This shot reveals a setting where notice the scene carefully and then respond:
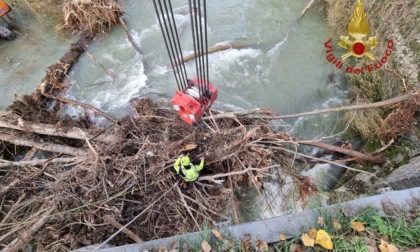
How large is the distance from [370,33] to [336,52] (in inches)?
38.5

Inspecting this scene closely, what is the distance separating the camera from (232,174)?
5.05 metres

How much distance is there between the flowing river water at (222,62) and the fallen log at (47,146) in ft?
4.44

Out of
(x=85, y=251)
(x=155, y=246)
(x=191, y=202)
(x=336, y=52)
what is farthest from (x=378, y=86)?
(x=85, y=251)

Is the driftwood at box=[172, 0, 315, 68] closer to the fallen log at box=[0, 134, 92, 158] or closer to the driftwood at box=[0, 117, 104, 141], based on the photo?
the driftwood at box=[0, 117, 104, 141]

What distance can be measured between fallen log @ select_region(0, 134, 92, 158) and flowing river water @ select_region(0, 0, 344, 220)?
4.44ft

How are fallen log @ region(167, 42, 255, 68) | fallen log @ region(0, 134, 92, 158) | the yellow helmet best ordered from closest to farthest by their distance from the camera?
1. the yellow helmet
2. fallen log @ region(0, 134, 92, 158)
3. fallen log @ region(167, 42, 255, 68)

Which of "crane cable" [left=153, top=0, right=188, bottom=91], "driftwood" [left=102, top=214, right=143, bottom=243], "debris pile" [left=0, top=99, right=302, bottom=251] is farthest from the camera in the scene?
"debris pile" [left=0, top=99, right=302, bottom=251]

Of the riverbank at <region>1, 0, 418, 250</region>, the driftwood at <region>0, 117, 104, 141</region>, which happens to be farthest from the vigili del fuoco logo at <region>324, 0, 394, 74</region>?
the driftwood at <region>0, 117, 104, 141</region>

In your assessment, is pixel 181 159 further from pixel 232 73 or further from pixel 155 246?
pixel 232 73

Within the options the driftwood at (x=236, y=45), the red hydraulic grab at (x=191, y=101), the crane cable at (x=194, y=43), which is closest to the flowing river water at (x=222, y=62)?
the driftwood at (x=236, y=45)

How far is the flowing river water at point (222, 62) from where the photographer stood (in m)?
7.02

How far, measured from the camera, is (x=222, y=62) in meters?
7.57

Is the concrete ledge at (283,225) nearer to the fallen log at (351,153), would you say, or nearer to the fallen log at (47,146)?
the fallen log at (351,153)

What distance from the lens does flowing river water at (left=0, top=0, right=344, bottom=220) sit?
7020mm
